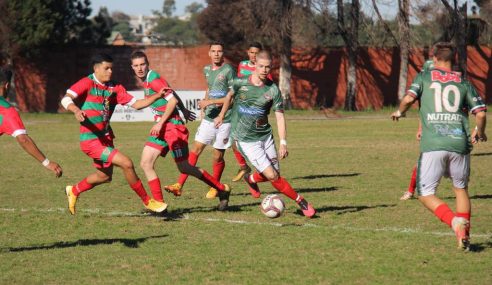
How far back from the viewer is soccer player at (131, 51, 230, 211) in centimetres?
1116

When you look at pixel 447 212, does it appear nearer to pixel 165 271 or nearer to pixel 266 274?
pixel 266 274

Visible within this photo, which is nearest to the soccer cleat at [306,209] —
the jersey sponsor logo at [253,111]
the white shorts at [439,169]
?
the jersey sponsor logo at [253,111]

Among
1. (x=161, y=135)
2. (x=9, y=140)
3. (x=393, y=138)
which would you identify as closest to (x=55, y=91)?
(x=9, y=140)

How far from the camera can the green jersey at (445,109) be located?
28.5 ft

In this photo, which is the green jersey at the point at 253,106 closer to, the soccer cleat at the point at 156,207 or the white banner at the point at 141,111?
the soccer cleat at the point at 156,207

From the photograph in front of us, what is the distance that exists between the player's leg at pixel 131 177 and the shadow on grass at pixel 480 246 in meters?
3.85

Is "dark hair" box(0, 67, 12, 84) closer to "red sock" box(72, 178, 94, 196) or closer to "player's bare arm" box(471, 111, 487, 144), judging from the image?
"red sock" box(72, 178, 94, 196)

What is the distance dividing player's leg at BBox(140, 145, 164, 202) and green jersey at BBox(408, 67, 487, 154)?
388 centimetres

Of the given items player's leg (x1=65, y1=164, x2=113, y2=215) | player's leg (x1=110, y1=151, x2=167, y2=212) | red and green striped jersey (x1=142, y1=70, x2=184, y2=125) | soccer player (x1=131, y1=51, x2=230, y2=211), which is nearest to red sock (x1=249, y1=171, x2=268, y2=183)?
soccer player (x1=131, y1=51, x2=230, y2=211)

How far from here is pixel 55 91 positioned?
47750 mm

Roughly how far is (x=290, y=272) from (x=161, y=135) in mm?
4137

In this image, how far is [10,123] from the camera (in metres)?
8.60

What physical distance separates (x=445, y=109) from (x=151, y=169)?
4287mm

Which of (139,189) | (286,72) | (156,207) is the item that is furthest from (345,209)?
(286,72)
